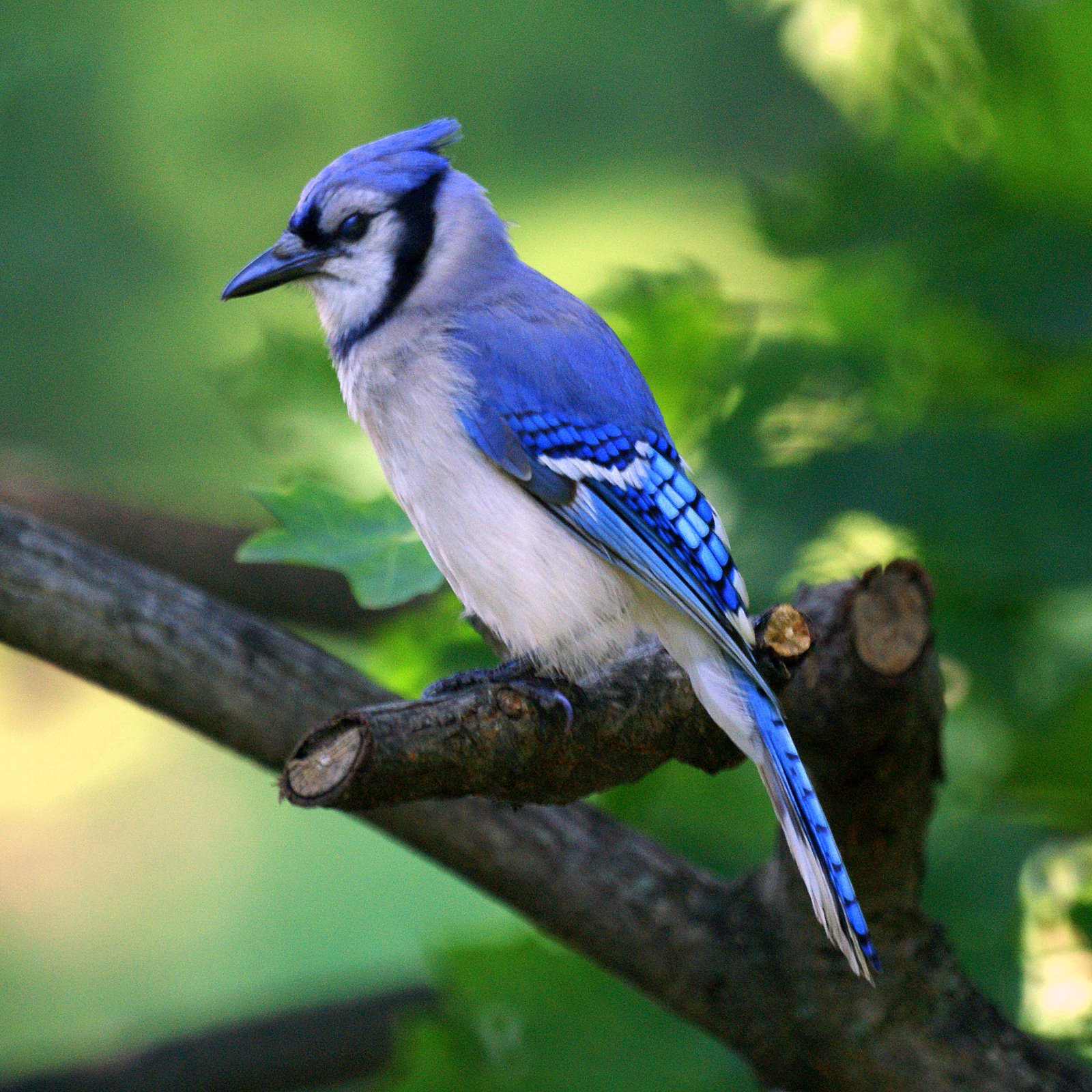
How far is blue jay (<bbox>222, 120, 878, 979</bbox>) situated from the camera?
134 centimetres

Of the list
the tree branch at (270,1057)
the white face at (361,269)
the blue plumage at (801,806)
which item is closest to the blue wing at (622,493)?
the blue plumage at (801,806)

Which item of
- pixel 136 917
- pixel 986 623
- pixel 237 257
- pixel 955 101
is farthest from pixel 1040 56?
pixel 136 917

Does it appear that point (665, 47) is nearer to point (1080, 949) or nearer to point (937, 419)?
point (937, 419)

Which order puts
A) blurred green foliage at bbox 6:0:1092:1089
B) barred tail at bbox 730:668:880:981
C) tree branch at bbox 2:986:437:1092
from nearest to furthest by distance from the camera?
barred tail at bbox 730:668:880:981
blurred green foliage at bbox 6:0:1092:1089
tree branch at bbox 2:986:437:1092

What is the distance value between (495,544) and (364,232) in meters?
0.40

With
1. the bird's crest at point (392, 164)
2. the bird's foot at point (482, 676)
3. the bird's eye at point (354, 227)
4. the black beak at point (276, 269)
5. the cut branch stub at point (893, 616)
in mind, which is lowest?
the bird's foot at point (482, 676)

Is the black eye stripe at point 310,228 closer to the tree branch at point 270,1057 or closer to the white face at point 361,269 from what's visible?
the white face at point 361,269

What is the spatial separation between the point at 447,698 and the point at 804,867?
35 centimetres

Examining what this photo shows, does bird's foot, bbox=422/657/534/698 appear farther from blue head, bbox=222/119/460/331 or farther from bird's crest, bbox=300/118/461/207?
bird's crest, bbox=300/118/461/207

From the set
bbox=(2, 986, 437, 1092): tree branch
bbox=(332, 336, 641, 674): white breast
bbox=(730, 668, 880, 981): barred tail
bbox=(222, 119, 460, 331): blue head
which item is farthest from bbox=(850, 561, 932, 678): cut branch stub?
bbox=(2, 986, 437, 1092): tree branch

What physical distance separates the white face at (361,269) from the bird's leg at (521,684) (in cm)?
42

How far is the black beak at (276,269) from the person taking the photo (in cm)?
147

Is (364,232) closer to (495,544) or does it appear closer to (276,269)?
(276,269)

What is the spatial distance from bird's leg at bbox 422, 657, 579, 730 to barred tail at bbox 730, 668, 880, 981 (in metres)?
0.17
